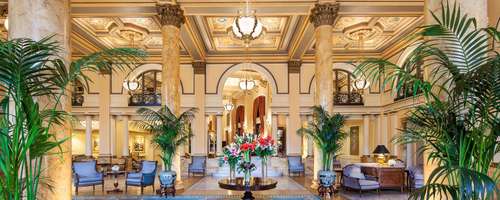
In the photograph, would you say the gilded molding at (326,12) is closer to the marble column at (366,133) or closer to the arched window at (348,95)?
the arched window at (348,95)

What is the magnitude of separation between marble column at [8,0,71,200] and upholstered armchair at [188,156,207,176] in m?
11.0

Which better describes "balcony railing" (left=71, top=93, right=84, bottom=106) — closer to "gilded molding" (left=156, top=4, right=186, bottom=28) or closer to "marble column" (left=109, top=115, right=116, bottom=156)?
"marble column" (left=109, top=115, right=116, bottom=156)

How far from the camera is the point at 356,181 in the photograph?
31.7ft

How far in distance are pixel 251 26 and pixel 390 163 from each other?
6258 millimetres

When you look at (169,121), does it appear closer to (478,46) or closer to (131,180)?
(131,180)

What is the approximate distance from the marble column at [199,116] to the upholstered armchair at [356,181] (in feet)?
24.4

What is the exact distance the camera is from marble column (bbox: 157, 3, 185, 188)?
9586 mm

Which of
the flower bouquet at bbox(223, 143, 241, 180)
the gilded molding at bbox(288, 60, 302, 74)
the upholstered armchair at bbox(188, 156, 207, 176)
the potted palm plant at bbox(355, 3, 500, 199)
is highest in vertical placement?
the gilded molding at bbox(288, 60, 302, 74)

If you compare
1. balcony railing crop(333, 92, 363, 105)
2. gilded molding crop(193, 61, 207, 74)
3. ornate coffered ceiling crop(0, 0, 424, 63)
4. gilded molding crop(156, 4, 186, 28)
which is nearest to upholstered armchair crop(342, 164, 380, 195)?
ornate coffered ceiling crop(0, 0, 424, 63)

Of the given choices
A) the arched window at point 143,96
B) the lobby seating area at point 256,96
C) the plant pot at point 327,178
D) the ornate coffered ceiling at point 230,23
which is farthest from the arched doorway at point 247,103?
the plant pot at point 327,178

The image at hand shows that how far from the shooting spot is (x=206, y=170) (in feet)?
50.8

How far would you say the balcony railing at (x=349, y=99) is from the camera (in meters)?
16.8

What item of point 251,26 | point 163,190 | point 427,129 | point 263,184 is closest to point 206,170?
point 163,190

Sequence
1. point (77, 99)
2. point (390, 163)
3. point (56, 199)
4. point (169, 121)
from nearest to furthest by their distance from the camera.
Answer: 1. point (56, 199)
2. point (169, 121)
3. point (390, 163)
4. point (77, 99)
